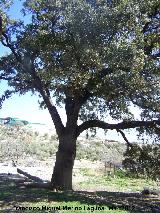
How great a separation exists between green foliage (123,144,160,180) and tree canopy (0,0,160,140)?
193 centimetres

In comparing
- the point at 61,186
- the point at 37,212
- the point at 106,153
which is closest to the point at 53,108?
the point at 61,186

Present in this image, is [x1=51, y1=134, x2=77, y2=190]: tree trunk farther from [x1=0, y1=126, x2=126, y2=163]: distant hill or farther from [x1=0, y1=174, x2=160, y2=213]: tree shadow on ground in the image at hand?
[x1=0, y1=126, x2=126, y2=163]: distant hill

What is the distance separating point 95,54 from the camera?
18109 millimetres

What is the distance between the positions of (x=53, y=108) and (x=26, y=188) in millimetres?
4296

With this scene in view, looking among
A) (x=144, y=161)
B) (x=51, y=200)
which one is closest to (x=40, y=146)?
(x=144, y=161)

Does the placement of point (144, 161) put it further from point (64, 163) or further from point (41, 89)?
point (41, 89)

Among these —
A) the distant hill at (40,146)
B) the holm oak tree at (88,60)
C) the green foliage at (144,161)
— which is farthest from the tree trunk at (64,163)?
the distant hill at (40,146)

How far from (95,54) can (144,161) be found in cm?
840

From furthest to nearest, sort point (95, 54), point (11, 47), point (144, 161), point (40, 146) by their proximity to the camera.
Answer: point (40, 146), point (144, 161), point (11, 47), point (95, 54)

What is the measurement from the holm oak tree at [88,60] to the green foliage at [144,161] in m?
1.35

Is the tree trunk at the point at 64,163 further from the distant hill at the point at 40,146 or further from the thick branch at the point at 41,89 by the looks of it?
the distant hill at the point at 40,146

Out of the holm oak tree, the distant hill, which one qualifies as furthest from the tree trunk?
the distant hill

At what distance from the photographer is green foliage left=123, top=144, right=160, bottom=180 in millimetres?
23578

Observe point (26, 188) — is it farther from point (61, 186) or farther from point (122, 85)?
point (122, 85)
